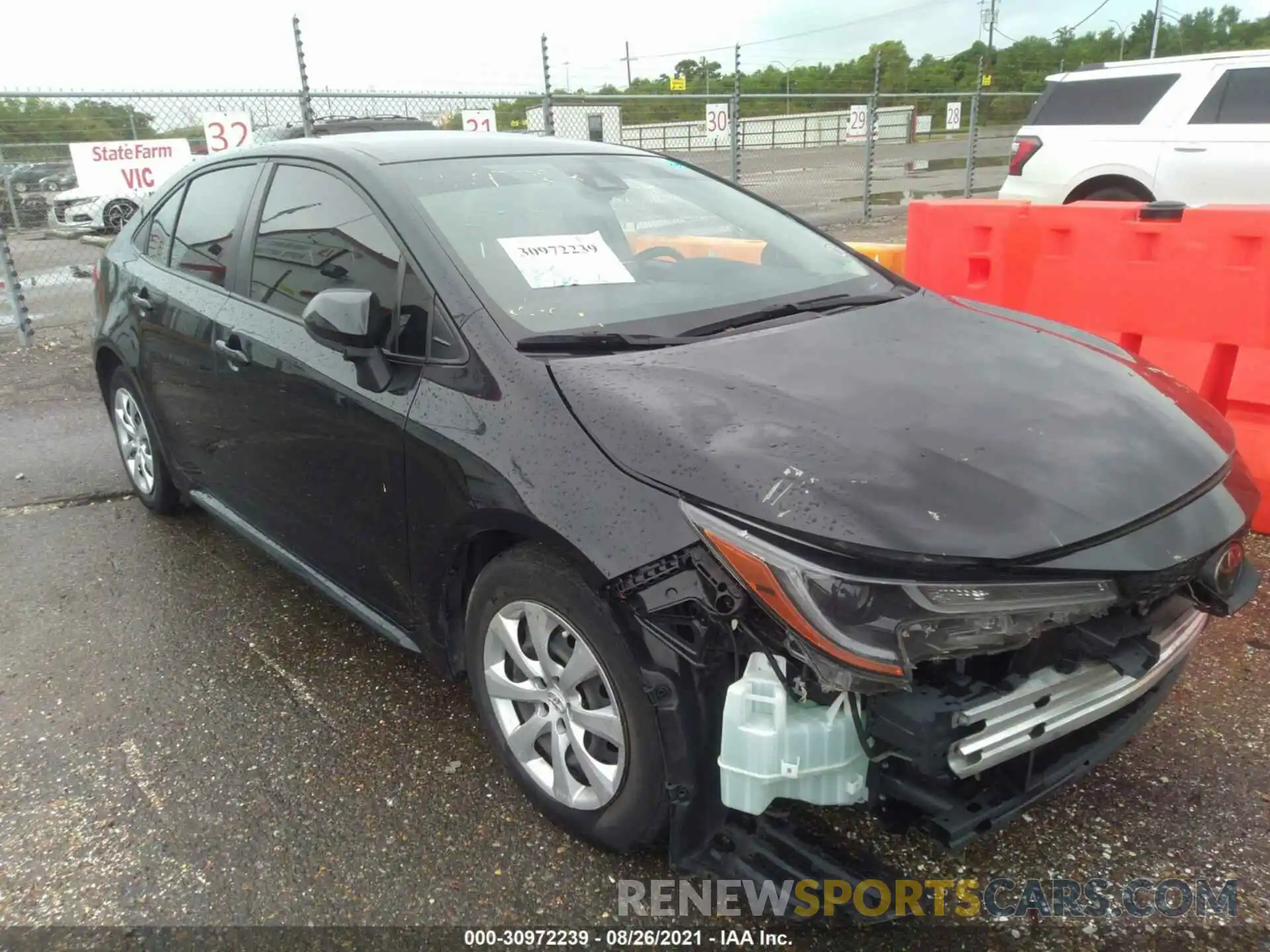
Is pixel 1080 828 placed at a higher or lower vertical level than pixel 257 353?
lower

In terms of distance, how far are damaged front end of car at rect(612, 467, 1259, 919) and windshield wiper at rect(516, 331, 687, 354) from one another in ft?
2.19

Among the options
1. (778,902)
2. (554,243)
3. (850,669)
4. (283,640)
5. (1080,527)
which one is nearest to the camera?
(850,669)

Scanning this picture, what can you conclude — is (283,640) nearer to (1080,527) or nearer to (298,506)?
(298,506)

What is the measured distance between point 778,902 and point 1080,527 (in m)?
1.02

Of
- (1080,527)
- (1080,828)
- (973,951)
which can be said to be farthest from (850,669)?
(1080,828)

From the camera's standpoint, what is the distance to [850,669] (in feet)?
5.65

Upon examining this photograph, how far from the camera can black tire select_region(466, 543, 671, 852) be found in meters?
2.01

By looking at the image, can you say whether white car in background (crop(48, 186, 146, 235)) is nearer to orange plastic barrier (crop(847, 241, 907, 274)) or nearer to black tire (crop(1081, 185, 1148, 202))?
orange plastic barrier (crop(847, 241, 907, 274))

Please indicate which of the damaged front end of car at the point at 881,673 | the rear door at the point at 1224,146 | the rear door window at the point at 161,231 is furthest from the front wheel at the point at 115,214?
the rear door at the point at 1224,146

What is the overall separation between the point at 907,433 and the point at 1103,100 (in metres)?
8.12

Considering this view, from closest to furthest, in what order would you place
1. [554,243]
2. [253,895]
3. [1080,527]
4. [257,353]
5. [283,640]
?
[1080,527], [253,895], [554,243], [257,353], [283,640]

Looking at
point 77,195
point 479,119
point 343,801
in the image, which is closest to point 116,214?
point 77,195

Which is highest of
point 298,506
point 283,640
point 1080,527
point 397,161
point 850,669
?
point 397,161

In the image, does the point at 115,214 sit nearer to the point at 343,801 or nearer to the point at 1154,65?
the point at 343,801
